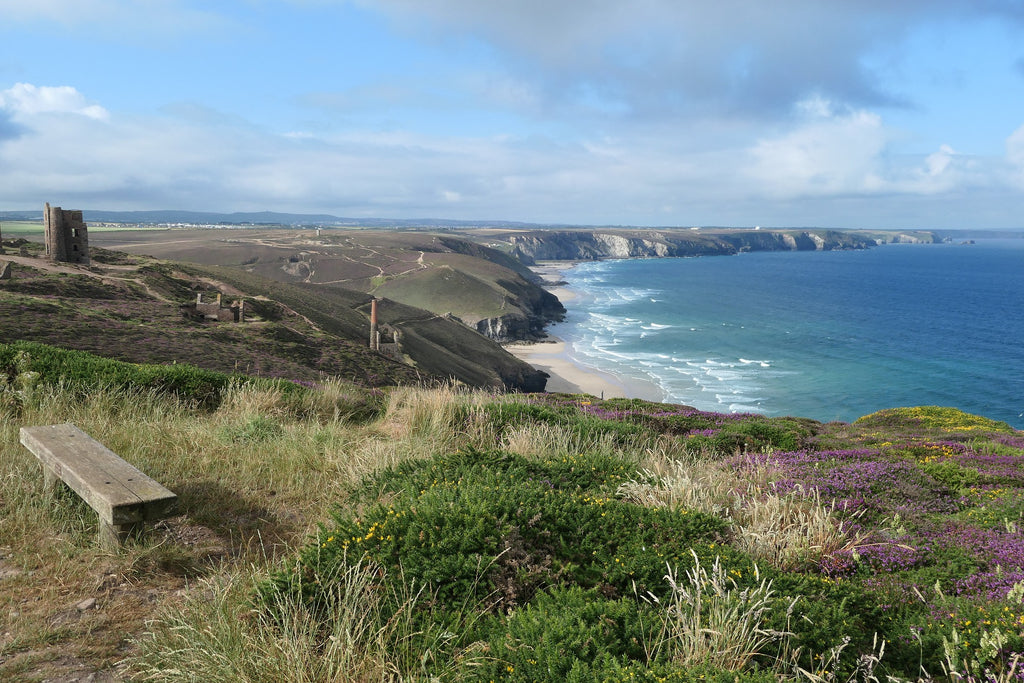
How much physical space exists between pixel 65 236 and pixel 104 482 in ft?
153

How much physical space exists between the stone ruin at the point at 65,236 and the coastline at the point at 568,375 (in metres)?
37.0

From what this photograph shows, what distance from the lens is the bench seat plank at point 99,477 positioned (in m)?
4.51

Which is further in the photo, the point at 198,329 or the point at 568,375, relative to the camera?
the point at 568,375

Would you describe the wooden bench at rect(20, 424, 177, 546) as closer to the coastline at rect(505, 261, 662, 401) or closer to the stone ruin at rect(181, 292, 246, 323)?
the stone ruin at rect(181, 292, 246, 323)

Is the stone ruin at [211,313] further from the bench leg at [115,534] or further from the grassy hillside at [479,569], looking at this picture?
the bench leg at [115,534]

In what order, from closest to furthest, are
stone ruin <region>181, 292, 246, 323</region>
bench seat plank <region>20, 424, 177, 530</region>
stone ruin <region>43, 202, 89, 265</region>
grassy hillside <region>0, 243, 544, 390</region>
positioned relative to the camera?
1. bench seat plank <region>20, 424, 177, 530</region>
2. grassy hillside <region>0, 243, 544, 390</region>
3. stone ruin <region>181, 292, 246, 323</region>
4. stone ruin <region>43, 202, 89, 265</region>

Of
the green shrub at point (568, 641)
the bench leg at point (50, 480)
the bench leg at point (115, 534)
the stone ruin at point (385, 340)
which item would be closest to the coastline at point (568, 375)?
the stone ruin at point (385, 340)

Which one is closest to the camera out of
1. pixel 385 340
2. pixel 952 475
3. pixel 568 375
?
pixel 952 475

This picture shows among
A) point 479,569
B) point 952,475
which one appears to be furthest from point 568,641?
point 952,475

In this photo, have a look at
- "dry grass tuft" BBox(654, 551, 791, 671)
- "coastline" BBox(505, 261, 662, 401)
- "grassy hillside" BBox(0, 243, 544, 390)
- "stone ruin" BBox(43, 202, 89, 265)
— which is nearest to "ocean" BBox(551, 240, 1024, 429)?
"coastline" BBox(505, 261, 662, 401)

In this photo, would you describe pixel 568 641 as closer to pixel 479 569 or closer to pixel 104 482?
pixel 479 569

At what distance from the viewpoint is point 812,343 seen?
7719cm

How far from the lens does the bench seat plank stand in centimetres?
451

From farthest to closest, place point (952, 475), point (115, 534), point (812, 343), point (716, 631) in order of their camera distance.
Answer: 1. point (812, 343)
2. point (952, 475)
3. point (115, 534)
4. point (716, 631)
